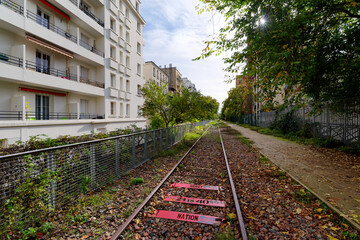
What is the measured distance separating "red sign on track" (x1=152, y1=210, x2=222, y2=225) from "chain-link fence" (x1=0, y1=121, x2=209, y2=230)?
83.0 inches

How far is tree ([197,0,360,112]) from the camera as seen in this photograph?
20.9 feet

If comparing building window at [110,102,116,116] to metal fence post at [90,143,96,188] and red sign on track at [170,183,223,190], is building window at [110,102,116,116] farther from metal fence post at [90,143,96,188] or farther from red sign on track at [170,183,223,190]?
red sign on track at [170,183,223,190]

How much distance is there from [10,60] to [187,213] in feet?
49.4

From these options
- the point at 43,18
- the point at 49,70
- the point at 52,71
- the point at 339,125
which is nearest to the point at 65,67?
the point at 52,71

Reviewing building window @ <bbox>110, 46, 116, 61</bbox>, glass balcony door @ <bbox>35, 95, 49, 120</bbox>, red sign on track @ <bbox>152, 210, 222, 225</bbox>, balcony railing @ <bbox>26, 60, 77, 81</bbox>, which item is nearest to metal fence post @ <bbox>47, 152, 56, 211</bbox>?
red sign on track @ <bbox>152, 210, 222, 225</bbox>

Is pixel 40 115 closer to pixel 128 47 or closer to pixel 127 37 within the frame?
pixel 128 47

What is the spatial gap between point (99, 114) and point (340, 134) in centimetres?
2072

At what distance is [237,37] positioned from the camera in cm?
790

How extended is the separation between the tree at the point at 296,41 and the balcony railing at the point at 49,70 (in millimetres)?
13384

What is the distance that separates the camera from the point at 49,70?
1422cm

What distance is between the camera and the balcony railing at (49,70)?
12614mm

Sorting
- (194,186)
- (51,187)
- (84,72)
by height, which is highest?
(84,72)

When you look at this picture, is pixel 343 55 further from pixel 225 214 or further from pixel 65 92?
pixel 65 92

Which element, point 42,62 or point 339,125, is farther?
point 42,62
